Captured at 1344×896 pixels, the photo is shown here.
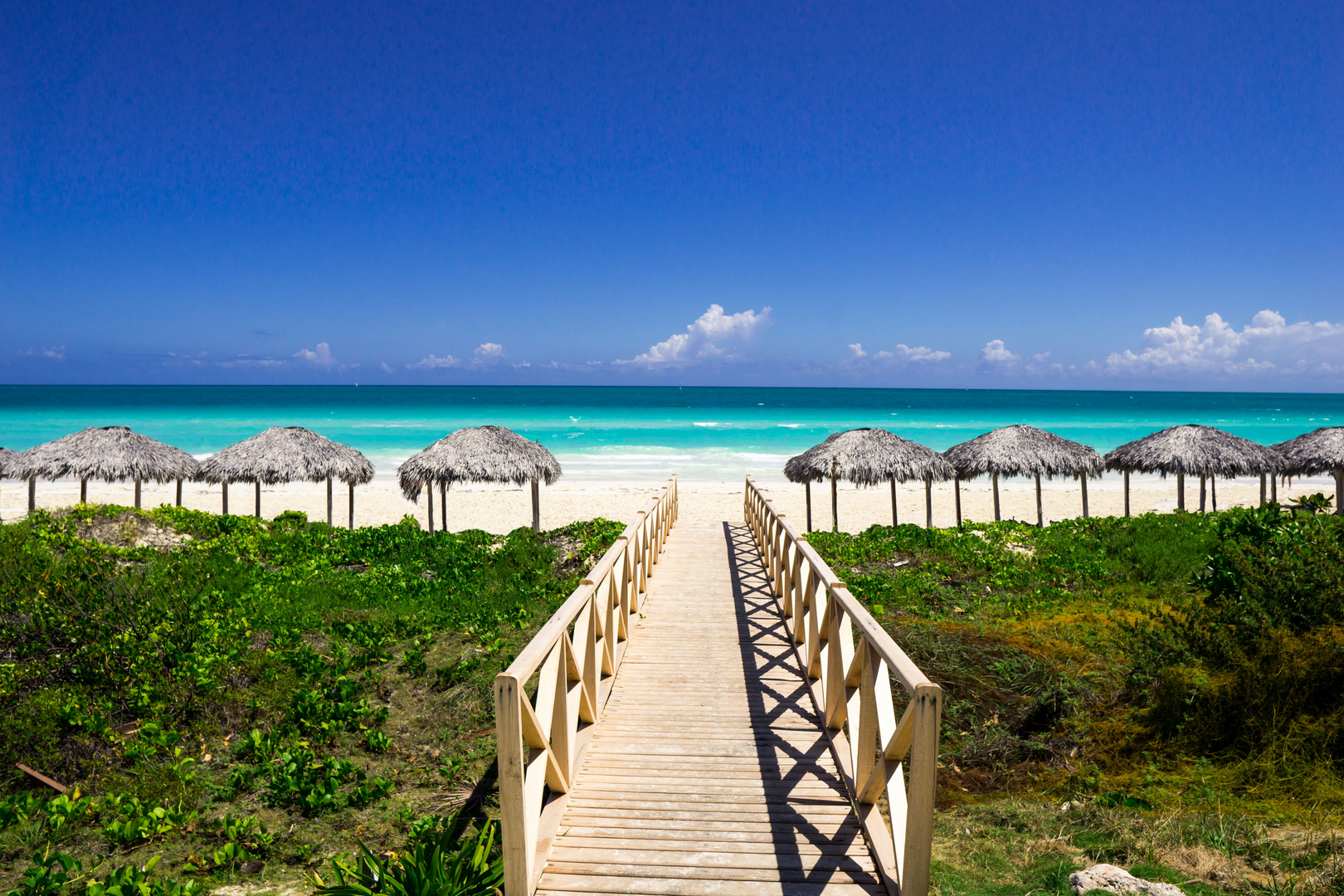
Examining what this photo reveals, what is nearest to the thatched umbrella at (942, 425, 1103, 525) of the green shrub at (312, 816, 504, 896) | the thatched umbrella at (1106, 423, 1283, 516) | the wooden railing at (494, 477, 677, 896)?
the thatched umbrella at (1106, 423, 1283, 516)

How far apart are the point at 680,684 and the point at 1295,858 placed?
11.5ft

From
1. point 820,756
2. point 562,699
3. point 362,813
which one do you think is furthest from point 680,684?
point 362,813

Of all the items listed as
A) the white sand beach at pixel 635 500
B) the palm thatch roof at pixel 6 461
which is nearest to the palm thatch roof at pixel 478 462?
the white sand beach at pixel 635 500

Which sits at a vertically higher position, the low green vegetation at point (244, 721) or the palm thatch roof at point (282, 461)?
the palm thatch roof at point (282, 461)

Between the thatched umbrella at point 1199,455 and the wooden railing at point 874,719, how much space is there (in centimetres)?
1567

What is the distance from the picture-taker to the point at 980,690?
5.83 m

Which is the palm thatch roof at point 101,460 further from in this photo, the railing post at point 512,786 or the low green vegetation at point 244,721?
the railing post at point 512,786

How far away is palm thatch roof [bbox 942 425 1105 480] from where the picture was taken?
16.8 m

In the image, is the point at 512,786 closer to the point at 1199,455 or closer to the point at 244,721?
the point at 244,721

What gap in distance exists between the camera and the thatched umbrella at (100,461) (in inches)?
639

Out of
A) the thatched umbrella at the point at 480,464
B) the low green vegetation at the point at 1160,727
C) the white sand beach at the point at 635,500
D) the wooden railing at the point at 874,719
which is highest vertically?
the thatched umbrella at the point at 480,464

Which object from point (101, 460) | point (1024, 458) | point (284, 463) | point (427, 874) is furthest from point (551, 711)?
point (101, 460)

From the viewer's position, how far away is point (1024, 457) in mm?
16922

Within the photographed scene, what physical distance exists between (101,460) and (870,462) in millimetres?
18047
